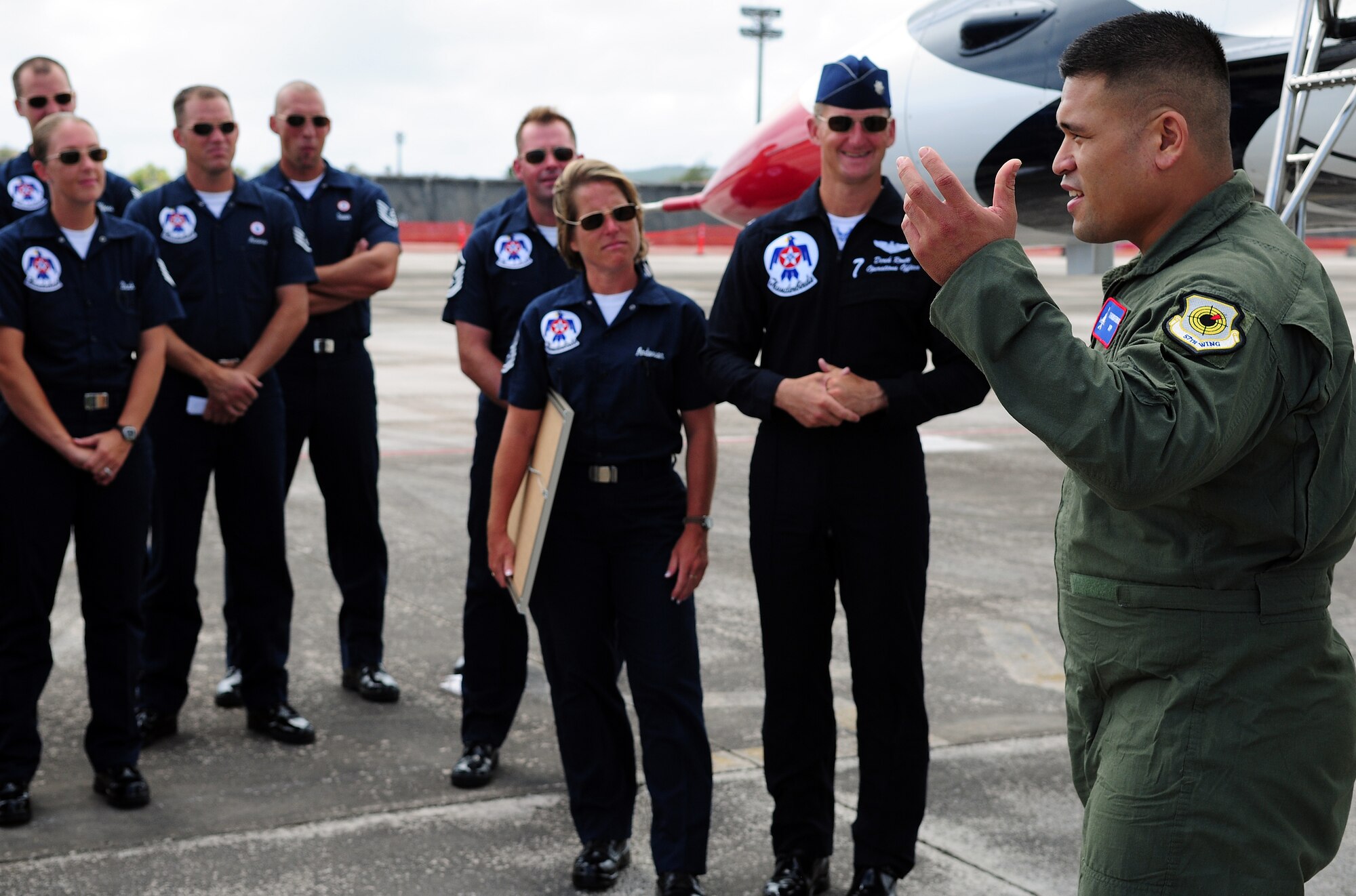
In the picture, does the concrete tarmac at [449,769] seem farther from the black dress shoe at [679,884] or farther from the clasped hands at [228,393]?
the clasped hands at [228,393]

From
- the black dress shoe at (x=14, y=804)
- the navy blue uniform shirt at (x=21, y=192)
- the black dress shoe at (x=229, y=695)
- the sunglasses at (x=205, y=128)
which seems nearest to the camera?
the black dress shoe at (x=14, y=804)

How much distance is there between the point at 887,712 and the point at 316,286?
285 centimetres

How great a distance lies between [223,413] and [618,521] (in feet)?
5.96

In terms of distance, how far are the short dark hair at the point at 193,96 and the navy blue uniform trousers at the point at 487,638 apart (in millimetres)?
1506

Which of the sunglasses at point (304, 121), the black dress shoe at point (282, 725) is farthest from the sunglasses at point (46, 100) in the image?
the black dress shoe at point (282, 725)

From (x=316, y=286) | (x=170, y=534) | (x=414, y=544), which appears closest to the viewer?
(x=170, y=534)

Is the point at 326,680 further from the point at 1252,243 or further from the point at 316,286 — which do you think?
the point at 1252,243

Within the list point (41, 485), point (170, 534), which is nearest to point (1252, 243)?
point (41, 485)

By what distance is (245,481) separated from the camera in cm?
486

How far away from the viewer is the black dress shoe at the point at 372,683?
16.8 ft

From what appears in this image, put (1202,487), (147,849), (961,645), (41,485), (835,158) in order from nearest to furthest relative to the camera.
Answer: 1. (1202,487)
2. (835,158)
3. (147,849)
4. (41,485)
5. (961,645)

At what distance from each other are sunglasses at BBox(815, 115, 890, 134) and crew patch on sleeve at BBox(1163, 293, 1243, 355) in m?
1.80

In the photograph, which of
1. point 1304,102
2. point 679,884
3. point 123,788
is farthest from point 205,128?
point 1304,102

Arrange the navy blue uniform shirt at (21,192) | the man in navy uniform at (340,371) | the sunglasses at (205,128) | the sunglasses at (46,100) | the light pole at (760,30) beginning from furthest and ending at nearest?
the light pole at (760,30), the sunglasses at (46,100), the navy blue uniform shirt at (21,192), the man in navy uniform at (340,371), the sunglasses at (205,128)
